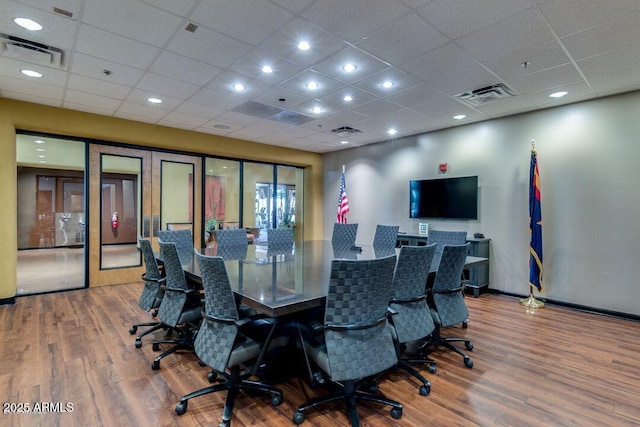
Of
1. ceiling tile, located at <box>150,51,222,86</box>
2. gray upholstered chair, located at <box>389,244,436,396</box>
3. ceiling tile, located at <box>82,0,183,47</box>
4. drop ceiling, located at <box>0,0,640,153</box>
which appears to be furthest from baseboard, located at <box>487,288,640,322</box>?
ceiling tile, located at <box>82,0,183,47</box>

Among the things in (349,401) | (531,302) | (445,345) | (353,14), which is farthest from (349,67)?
(531,302)

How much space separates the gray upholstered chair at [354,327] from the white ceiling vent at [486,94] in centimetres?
315

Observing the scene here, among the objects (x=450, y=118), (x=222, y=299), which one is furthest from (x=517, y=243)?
(x=222, y=299)

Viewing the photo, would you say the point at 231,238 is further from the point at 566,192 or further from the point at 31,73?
the point at 566,192

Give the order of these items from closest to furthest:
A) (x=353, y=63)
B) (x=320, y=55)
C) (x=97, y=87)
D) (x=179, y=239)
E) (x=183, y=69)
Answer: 1. (x=320, y=55)
2. (x=353, y=63)
3. (x=183, y=69)
4. (x=97, y=87)
5. (x=179, y=239)

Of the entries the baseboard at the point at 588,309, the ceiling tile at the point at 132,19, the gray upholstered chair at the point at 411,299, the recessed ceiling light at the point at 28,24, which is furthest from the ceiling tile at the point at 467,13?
the baseboard at the point at 588,309

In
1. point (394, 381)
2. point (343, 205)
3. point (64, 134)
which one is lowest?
point (394, 381)

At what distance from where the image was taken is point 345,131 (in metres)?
5.97

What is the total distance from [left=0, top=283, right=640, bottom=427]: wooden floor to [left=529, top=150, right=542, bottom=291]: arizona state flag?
902mm

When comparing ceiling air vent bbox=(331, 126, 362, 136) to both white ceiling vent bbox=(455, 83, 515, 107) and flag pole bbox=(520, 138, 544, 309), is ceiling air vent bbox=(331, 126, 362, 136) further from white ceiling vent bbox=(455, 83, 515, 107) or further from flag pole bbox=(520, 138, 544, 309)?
flag pole bbox=(520, 138, 544, 309)

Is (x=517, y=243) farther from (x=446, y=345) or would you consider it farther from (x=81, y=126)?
(x=81, y=126)

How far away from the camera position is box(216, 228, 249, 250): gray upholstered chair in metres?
4.50

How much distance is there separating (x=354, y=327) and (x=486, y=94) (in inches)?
144

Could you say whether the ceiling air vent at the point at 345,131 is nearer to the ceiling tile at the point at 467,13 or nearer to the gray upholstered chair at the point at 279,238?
the gray upholstered chair at the point at 279,238
